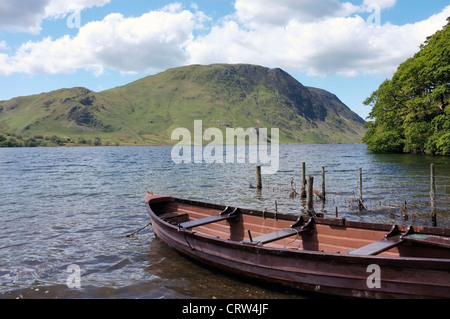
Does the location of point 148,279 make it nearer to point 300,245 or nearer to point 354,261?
point 300,245

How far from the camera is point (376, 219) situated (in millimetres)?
19672

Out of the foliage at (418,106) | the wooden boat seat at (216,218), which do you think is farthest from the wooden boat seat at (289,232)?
the foliage at (418,106)

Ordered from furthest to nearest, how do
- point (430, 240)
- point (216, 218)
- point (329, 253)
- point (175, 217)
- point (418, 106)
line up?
point (418, 106) < point (175, 217) < point (216, 218) < point (430, 240) < point (329, 253)

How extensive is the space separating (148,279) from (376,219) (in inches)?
561

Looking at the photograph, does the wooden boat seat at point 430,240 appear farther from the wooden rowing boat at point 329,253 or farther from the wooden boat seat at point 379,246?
the wooden boat seat at point 379,246

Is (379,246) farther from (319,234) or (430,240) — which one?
(319,234)

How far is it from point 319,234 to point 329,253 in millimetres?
3146

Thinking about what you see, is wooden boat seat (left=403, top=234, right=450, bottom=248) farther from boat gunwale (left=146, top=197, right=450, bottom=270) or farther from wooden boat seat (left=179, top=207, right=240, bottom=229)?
wooden boat seat (left=179, top=207, right=240, bottom=229)

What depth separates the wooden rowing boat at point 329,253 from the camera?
7.73 metres

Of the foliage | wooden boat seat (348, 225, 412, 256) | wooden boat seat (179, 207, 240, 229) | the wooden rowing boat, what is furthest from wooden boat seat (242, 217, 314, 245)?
the foliage

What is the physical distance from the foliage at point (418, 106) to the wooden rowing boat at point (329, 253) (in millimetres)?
40234

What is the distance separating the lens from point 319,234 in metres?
11.7

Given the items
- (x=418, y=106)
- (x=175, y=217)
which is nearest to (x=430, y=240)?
(x=175, y=217)
